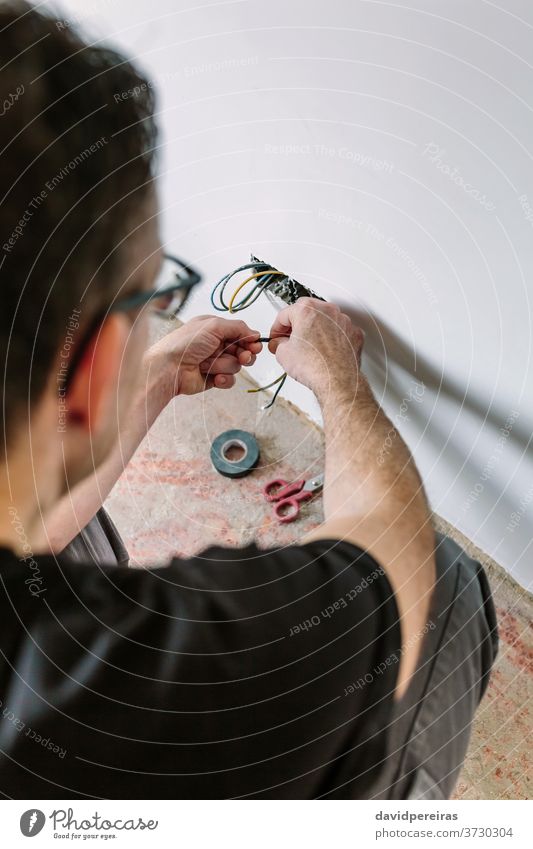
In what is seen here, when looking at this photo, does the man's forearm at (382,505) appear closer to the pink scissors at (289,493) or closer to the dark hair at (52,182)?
the pink scissors at (289,493)

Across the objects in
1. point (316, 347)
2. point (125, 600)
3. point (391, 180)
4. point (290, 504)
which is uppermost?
point (391, 180)

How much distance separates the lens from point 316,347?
0.66m

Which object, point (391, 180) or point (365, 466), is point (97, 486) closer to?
point (365, 466)

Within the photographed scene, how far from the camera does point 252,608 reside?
43cm

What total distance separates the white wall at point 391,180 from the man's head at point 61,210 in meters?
0.15

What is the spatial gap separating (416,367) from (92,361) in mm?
365

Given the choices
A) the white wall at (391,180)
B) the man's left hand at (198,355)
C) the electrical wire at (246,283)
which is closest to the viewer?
the white wall at (391,180)

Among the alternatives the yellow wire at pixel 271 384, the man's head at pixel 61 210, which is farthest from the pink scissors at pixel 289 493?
the man's head at pixel 61 210

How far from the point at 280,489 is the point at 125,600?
34 centimetres

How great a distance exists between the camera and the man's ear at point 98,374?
46 cm

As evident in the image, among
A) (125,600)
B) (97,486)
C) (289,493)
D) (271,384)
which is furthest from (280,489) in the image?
(125,600)

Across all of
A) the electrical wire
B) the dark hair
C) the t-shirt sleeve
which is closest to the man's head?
the dark hair

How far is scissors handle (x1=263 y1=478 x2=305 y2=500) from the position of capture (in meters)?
0.76
